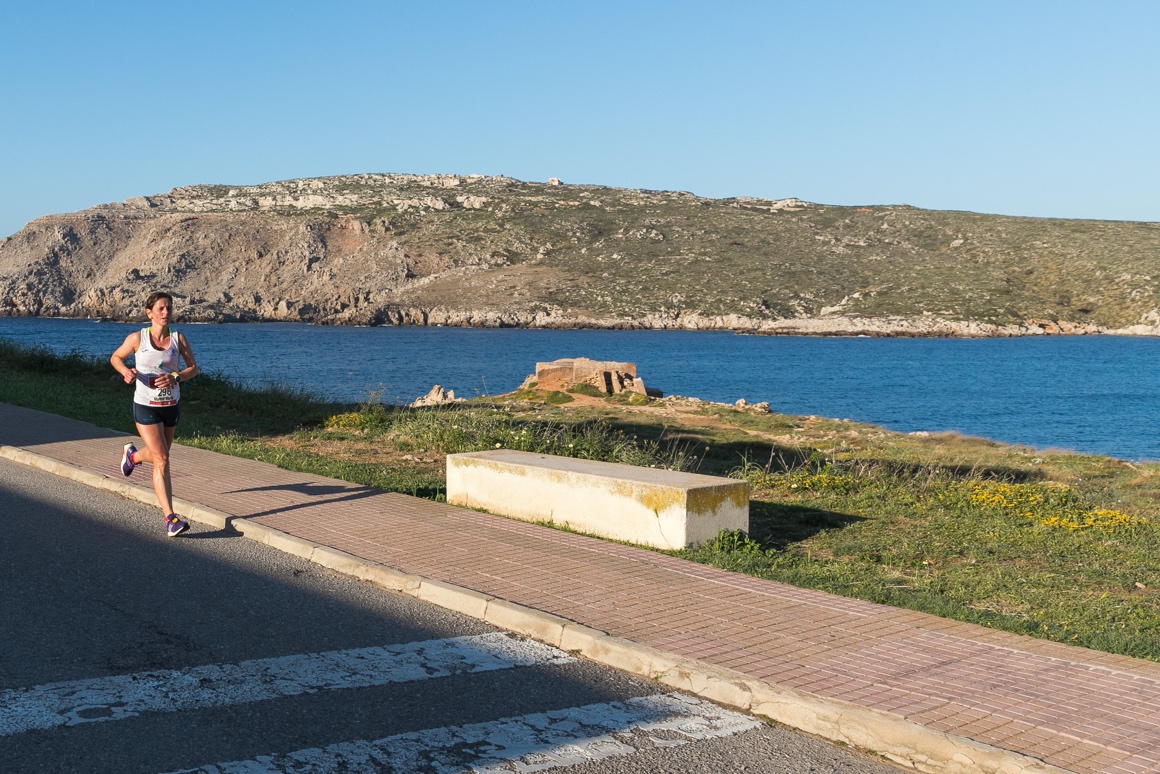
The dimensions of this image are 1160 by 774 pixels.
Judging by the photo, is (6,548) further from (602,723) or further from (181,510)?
(602,723)

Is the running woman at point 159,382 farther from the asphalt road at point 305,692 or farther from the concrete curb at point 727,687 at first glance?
the concrete curb at point 727,687

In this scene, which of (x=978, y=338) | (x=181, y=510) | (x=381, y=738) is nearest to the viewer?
(x=381, y=738)

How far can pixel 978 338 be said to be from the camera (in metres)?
111

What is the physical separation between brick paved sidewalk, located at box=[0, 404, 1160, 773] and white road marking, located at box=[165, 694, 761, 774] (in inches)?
22.2

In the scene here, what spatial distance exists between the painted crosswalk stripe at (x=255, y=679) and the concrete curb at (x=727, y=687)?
0.20 meters

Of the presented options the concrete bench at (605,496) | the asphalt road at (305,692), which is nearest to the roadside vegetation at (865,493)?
the concrete bench at (605,496)

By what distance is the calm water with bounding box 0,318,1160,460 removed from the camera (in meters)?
45.5

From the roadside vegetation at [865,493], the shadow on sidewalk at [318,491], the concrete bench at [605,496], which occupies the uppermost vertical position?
the concrete bench at [605,496]

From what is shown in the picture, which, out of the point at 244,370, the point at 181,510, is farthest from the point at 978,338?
the point at 181,510

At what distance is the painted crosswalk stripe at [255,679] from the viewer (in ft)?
16.9

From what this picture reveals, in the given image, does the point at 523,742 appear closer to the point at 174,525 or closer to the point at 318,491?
the point at 174,525

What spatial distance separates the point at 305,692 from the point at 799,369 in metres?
70.1

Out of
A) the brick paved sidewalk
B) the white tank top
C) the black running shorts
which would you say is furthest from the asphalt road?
the white tank top

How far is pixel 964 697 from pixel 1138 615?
8.58 ft
